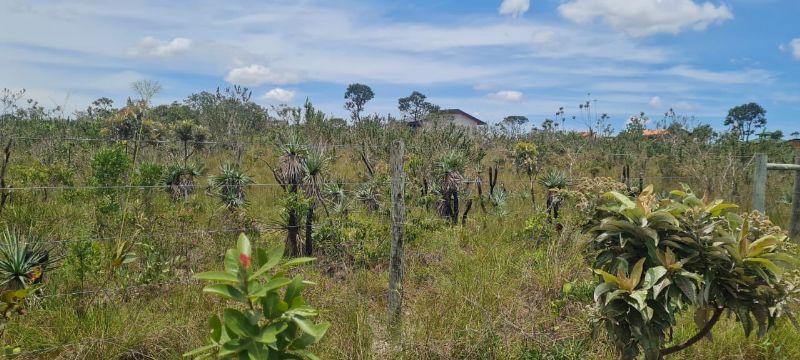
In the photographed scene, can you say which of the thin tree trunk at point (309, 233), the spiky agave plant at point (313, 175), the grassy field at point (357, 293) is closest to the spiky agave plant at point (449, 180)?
the grassy field at point (357, 293)

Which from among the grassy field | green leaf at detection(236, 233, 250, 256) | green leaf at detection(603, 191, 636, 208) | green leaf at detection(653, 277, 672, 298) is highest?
green leaf at detection(603, 191, 636, 208)

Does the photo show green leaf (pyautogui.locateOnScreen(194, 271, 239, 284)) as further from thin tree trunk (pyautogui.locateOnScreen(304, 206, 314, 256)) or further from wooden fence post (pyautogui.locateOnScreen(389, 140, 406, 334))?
thin tree trunk (pyautogui.locateOnScreen(304, 206, 314, 256))

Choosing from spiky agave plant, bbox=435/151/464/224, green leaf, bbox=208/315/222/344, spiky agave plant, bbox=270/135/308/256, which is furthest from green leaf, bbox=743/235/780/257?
spiky agave plant, bbox=435/151/464/224

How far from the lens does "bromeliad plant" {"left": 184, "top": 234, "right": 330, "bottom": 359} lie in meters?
1.65

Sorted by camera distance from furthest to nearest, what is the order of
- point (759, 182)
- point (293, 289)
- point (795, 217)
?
point (795, 217) < point (759, 182) < point (293, 289)

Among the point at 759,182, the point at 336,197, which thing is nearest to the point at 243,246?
the point at 336,197

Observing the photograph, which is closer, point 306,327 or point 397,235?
point 306,327

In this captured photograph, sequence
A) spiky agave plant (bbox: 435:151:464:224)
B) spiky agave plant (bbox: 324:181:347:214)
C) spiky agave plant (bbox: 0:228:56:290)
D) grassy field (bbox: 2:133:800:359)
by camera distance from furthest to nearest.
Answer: spiky agave plant (bbox: 435:151:464:224) → spiky agave plant (bbox: 324:181:347:214) → spiky agave plant (bbox: 0:228:56:290) → grassy field (bbox: 2:133:800:359)

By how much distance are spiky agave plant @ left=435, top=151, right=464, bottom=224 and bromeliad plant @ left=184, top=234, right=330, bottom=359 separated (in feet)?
19.3

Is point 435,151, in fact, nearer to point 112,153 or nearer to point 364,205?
point 364,205

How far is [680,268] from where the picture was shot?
2.12 metres

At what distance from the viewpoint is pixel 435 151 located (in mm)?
9992

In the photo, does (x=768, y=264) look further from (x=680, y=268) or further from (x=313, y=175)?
(x=313, y=175)

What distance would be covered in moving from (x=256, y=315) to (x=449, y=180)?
6.12m
